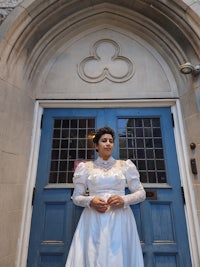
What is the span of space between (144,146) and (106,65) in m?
1.22

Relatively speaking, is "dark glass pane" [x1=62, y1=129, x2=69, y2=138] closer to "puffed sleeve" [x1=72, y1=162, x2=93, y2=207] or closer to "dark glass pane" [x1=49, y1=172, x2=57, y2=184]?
"dark glass pane" [x1=49, y1=172, x2=57, y2=184]

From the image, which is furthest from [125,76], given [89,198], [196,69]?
[89,198]

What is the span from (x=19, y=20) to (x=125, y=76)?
1428 mm

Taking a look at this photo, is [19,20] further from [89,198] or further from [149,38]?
[89,198]

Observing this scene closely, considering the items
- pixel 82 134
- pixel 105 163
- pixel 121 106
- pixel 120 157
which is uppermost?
pixel 121 106

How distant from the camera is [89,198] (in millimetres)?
1311

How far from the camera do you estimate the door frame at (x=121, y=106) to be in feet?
5.76

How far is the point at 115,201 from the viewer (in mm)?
1252

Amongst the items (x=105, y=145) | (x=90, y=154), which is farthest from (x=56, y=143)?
(x=105, y=145)

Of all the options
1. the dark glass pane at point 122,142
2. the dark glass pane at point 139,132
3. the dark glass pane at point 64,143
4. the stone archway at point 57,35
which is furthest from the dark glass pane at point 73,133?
the dark glass pane at point 139,132

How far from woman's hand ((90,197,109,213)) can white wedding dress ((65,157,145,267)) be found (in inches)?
1.9

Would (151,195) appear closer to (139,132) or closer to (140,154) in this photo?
(140,154)

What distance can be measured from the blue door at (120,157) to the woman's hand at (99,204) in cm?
71

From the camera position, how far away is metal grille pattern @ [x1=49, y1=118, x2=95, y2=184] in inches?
80.7
